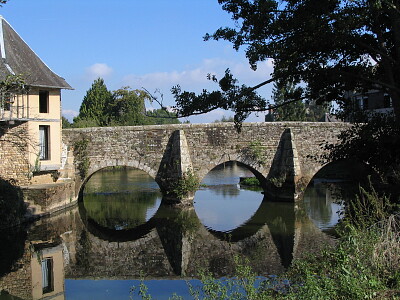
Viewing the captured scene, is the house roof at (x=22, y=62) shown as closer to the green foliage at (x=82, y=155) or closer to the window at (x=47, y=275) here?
the green foliage at (x=82, y=155)

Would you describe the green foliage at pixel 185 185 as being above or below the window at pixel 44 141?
below

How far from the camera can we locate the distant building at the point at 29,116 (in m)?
16.6

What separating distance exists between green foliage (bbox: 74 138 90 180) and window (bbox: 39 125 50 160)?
4.37ft

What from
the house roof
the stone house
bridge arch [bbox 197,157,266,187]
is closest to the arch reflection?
bridge arch [bbox 197,157,266,187]

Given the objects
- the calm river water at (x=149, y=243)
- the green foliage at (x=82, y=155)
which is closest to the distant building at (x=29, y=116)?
the green foliage at (x=82, y=155)

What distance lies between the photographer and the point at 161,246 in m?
13.5

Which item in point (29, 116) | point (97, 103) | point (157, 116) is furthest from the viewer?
point (97, 103)

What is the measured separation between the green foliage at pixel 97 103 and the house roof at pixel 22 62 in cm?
2100

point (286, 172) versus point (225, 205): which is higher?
point (286, 172)

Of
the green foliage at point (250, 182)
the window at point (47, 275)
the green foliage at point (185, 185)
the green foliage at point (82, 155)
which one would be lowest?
the window at point (47, 275)

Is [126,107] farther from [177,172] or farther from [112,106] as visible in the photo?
[177,172]

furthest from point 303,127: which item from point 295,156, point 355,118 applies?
point 355,118

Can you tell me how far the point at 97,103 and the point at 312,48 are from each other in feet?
115

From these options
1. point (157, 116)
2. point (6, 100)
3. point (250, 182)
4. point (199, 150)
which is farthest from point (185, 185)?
point (157, 116)
